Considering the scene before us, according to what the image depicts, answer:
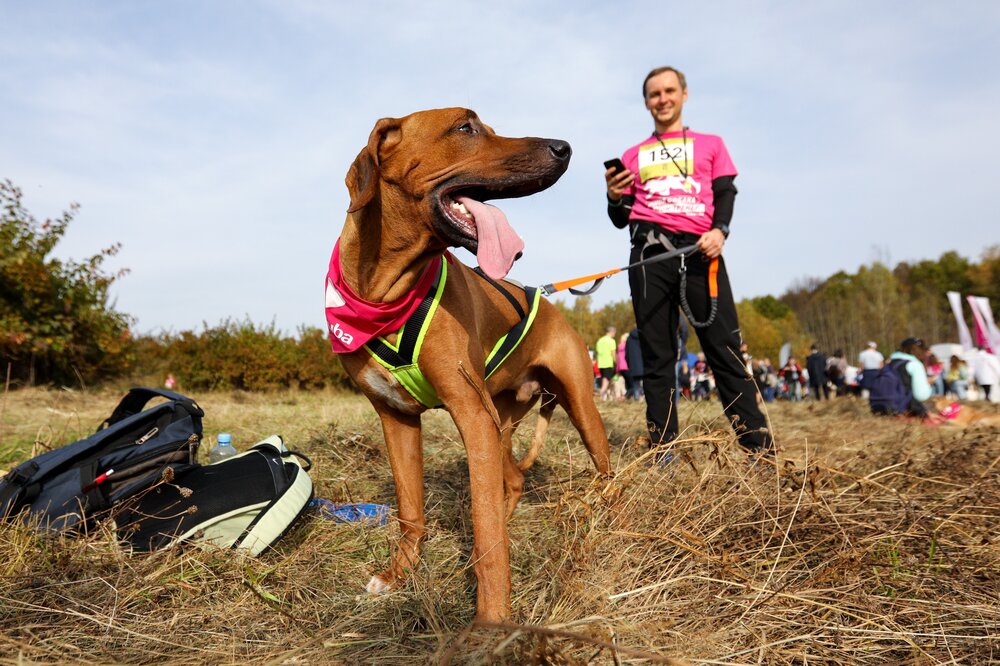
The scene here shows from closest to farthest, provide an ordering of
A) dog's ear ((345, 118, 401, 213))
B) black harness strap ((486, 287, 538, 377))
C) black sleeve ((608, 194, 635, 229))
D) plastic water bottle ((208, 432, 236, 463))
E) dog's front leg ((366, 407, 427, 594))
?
1. dog's ear ((345, 118, 401, 213))
2. dog's front leg ((366, 407, 427, 594))
3. black harness strap ((486, 287, 538, 377))
4. plastic water bottle ((208, 432, 236, 463))
5. black sleeve ((608, 194, 635, 229))

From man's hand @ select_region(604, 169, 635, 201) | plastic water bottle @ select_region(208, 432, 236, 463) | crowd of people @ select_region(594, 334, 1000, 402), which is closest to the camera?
plastic water bottle @ select_region(208, 432, 236, 463)

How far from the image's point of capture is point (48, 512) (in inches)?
100

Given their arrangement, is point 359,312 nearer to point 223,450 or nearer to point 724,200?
point 223,450

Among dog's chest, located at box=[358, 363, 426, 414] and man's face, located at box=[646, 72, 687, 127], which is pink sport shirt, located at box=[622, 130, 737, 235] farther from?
dog's chest, located at box=[358, 363, 426, 414]

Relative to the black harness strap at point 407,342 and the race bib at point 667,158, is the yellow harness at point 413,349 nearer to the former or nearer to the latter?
the black harness strap at point 407,342

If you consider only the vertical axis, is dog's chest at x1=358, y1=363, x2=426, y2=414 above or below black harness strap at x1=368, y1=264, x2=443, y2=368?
below

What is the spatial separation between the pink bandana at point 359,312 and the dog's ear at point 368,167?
1.10 ft

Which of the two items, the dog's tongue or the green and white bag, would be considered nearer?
the dog's tongue

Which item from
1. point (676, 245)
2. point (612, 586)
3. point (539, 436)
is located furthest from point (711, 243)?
point (612, 586)

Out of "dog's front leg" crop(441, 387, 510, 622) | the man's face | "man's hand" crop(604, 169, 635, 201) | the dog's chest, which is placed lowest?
"dog's front leg" crop(441, 387, 510, 622)

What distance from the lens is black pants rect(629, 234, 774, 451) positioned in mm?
3996

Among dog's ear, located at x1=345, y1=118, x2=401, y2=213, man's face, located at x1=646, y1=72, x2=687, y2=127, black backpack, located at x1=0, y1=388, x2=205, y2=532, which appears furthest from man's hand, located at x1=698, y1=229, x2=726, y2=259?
black backpack, located at x1=0, y1=388, x2=205, y2=532

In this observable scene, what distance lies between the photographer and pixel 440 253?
99.1 inches

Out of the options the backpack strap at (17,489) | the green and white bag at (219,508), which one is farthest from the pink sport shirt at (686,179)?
the backpack strap at (17,489)
